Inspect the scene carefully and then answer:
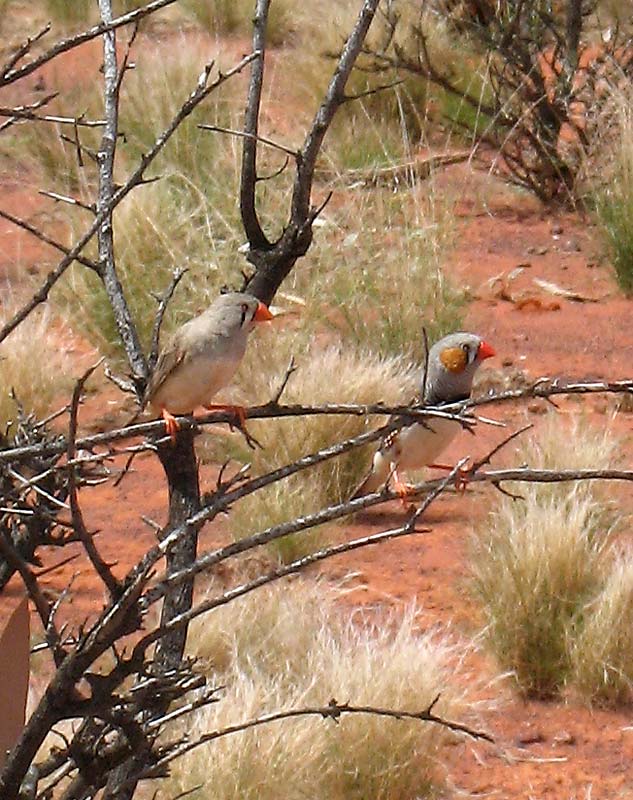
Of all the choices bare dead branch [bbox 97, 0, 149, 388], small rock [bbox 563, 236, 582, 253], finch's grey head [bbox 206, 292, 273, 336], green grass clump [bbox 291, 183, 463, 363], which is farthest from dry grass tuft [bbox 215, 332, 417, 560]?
bare dead branch [bbox 97, 0, 149, 388]

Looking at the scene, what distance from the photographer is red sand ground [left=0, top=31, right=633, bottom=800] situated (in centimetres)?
443

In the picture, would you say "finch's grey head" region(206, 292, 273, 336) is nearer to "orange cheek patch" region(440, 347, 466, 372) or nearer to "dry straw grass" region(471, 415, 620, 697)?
"orange cheek patch" region(440, 347, 466, 372)

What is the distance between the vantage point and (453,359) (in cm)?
394

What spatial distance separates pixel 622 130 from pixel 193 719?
5475mm

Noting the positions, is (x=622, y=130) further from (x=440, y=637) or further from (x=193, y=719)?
(x=193, y=719)

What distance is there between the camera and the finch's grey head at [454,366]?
13.0 feet

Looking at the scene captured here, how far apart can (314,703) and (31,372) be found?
306 cm

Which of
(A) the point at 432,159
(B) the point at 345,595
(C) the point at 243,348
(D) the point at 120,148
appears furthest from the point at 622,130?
(C) the point at 243,348

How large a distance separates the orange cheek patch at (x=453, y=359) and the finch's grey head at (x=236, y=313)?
0.81 metres

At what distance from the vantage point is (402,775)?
4168 millimetres

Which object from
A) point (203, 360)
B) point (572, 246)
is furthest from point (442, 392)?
point (572, 246)

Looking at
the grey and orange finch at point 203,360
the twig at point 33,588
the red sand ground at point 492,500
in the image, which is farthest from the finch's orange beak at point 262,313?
the twig at point 33,588

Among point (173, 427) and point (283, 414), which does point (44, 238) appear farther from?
point (283, 414)

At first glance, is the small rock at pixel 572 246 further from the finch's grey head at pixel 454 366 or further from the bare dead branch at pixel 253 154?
the bare dead branch at pixel 253 154
